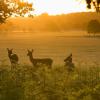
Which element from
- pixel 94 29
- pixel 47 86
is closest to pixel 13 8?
pixel 47 86

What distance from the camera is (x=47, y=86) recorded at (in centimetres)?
1319

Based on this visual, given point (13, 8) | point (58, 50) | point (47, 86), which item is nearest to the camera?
point (47, 86)

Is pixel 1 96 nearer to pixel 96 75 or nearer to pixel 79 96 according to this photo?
pixel 79 96

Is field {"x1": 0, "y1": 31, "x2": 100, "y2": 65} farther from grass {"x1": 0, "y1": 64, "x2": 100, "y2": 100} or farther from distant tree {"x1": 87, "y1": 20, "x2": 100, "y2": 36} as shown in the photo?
distant tree {"x1": 87, "y1": 20, "x2": 100, "y2": 36}

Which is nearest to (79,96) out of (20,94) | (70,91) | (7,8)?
(70,91)

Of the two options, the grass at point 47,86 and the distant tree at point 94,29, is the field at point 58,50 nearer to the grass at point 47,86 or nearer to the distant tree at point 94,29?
the grass at point 47,86

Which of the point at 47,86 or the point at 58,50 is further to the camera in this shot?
the point at 58,50

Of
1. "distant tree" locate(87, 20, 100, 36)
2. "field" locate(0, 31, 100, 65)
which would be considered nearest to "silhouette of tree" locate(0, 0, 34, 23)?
"field" locate(0, 31, 100, 65)

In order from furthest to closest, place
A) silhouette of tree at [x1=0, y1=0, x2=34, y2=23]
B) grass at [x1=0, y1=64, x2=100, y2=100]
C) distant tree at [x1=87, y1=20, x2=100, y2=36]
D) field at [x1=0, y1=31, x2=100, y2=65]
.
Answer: distant tree at [x1=87, y1=20, x2=100, y2=36] → field at [x1=0, y1=31, x2=100, y2=65] → silhouette of tree at [x1=0, y1=0, x2=34, y2=23] → grass at [x1=0, y1=64, x2=100, y2=100]

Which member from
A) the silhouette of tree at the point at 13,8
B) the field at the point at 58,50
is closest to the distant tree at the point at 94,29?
the field at the point at 58,50

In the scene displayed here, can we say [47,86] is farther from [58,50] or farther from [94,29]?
[94,29]

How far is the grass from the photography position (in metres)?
12.1

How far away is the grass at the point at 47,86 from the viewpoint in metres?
12.1

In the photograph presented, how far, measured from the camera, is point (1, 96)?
1220 centimetres
